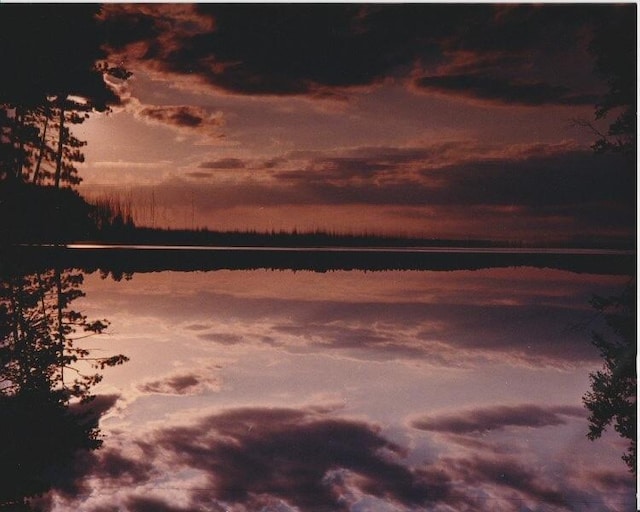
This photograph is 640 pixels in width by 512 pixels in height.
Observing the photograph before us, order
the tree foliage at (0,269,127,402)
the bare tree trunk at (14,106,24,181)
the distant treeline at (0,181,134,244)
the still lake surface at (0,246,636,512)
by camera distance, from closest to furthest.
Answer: the still lake surface at (0,246,636,512), the tree foliage at (0,269,127,402), the distant treeline at (0,181,134,244), the bare tree trunk at (14,106,24,181)

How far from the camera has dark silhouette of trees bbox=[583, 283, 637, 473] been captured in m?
4.51

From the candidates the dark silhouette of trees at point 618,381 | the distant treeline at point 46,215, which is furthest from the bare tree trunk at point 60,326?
the dark silhouette of trees at point 618,381

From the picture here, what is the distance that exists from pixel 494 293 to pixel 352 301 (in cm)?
169

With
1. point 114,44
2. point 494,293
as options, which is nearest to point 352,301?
point 494,293

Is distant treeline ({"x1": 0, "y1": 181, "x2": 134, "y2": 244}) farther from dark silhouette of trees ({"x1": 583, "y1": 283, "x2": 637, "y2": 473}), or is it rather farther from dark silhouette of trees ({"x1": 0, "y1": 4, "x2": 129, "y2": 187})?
dark silhouette of trees ({"x1": 583, "y1": 283, "x2": 637, "y2": 473})

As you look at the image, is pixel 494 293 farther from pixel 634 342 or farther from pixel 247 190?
pixel 247 190

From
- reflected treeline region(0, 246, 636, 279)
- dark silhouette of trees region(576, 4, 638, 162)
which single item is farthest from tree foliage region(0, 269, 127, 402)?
dark silhouette of trees region(576, 4, 638, 162)

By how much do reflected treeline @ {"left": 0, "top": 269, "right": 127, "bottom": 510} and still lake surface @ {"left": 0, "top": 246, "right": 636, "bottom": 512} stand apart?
69mm

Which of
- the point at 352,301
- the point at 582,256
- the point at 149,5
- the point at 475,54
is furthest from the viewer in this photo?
the point at 352,301

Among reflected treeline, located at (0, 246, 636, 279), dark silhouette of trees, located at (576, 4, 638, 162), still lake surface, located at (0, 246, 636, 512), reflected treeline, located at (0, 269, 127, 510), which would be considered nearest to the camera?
still lake surface, located at (0, 246, 636, 512)

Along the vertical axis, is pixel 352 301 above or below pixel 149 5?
below

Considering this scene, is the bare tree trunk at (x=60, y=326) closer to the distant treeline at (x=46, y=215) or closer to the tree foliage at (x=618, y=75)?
the distant treeline at (x=46, y=215)

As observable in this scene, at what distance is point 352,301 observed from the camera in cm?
632

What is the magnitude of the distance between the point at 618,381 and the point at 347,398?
2.31 meters
